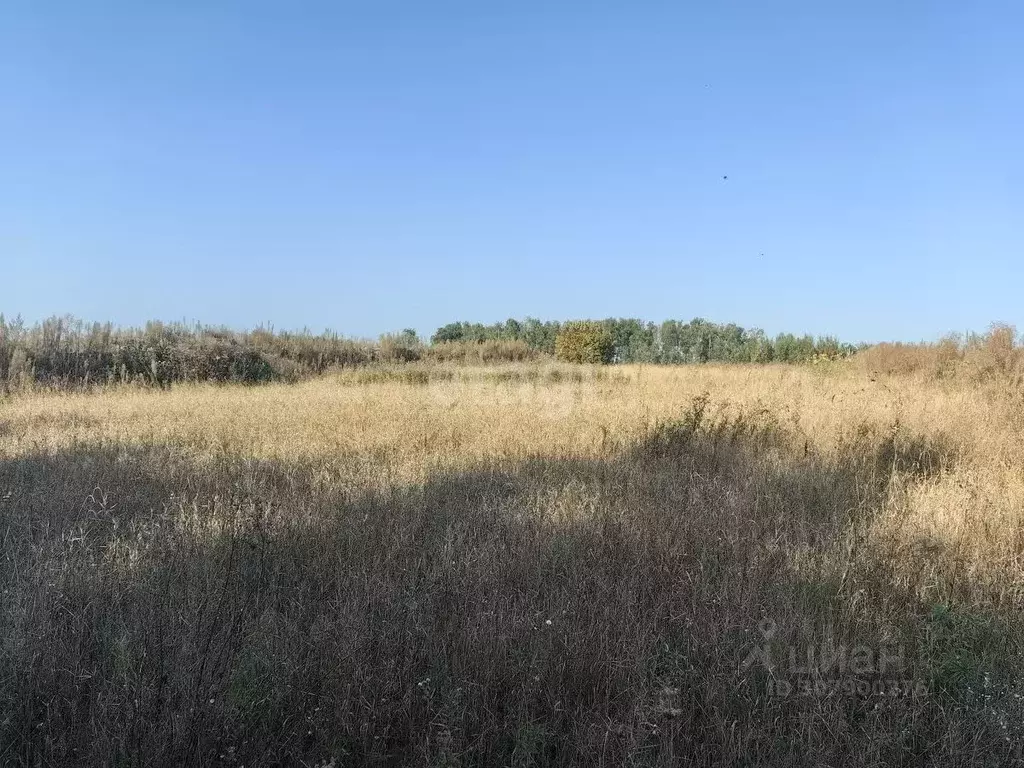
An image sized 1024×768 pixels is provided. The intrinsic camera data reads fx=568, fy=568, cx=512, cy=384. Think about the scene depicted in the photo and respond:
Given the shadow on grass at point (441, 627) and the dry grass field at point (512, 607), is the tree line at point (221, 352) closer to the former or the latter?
the dry grass field at point (512, 607)

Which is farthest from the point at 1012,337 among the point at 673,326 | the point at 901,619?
the point at 673,326

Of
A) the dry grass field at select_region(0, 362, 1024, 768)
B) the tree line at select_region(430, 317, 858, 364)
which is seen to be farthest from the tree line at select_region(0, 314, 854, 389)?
the dry grass field at select_region(0, 362, 1024, 768)

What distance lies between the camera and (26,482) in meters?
4.91

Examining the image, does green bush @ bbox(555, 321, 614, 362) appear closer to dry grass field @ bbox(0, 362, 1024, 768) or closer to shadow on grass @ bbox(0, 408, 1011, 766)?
dry grass field @ bbox(0, 362, 1024, 768)

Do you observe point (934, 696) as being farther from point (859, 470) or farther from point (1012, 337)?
point (1012, 337)

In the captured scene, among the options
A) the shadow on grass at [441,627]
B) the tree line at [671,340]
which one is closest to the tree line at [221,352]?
the tree line at [671,340]

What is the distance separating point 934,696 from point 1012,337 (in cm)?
1367

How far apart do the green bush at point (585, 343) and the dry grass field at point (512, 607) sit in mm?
28426

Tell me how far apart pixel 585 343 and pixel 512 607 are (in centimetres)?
3284

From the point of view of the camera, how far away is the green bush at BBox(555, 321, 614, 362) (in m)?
34.6

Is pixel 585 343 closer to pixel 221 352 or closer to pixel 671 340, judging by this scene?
pixel 671 340

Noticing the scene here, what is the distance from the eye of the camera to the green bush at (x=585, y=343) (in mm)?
34562

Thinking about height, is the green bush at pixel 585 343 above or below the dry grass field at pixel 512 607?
above

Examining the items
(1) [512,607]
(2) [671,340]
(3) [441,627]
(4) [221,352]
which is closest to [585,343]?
(2) [671,340]
